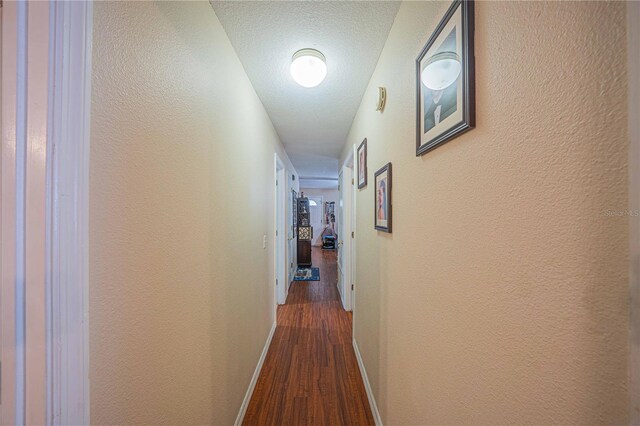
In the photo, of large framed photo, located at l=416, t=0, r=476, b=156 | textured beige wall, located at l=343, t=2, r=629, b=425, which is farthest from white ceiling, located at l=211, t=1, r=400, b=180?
large framed photo, located at l=416, t=0, r=476, b=156

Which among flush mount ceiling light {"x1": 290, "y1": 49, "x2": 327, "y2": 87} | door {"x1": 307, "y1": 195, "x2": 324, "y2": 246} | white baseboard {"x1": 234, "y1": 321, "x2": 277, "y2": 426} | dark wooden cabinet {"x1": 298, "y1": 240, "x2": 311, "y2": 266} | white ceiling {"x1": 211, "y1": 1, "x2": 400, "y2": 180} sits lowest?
white baseboard {"x1": 234, "y1": 321, "x2": 277, "y2": 426}

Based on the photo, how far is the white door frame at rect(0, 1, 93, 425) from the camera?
1.45ft

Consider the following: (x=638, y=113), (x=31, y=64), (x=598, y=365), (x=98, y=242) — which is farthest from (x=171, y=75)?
(x=598, y=365)

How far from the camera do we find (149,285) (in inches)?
28.4

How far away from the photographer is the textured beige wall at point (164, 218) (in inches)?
22.8

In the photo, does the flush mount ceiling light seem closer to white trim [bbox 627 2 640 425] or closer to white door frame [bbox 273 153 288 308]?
white trim [bbox 627 2 640 425]

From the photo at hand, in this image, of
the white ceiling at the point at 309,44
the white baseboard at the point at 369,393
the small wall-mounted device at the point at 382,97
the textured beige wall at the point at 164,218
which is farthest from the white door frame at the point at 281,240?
the small wall-mounted device at the point at 382,97

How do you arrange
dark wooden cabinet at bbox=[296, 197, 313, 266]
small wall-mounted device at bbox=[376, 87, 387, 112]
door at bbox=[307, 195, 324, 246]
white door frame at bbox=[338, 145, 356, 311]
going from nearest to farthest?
1. small wall-mounted device at bbox=[376, 87, 387, 112]
2. white door frame at bbox=[338, 145, 356, 311]
3. dark wooden cabinet at bbox=[296, 197, 313, 266]
4. door at bbox=[307, 195, 324, 246]

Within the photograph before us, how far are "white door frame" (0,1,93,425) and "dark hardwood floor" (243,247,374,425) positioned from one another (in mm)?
1471

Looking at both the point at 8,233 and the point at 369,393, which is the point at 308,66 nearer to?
the point at 8,233

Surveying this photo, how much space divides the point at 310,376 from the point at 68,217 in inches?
79.4

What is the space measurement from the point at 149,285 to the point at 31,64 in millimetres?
581

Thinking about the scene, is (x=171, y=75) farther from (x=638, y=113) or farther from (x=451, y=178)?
(x=638, y=113)

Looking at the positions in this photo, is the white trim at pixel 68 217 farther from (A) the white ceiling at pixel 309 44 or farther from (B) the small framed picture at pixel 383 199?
(B) the small framed picture at pixel 383 199
